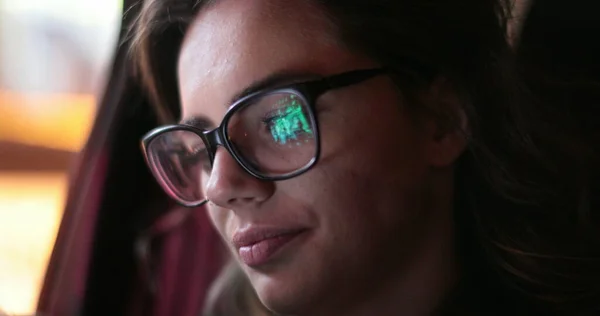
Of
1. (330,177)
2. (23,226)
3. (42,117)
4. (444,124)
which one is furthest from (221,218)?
(42,117)

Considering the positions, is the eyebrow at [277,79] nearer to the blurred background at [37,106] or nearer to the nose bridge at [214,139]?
the nose bridge at [214,139]

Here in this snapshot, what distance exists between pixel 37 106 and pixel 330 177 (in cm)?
132

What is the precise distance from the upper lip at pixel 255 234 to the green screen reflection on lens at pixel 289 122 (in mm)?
103

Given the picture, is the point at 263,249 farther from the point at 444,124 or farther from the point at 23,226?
the point at 23,226

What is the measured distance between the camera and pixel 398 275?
2.91 feet

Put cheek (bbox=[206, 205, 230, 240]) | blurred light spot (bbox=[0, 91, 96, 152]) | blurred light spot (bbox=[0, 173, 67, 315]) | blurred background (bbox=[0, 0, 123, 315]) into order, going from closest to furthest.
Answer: cheek (bbox=[206, 205, 230, 240]), blurred light spot (bbox=[0, 173, 67, 315]), blurred background (bbox=[0, 0, 123, 315]), blurred light spot (bbox=[0, 91, 96, 152])

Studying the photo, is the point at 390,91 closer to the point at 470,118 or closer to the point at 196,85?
the point at 470,118

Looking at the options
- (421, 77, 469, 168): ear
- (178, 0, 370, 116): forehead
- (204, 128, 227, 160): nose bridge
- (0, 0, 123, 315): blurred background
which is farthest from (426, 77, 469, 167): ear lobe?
(0, 0, 123, 315): blurred background

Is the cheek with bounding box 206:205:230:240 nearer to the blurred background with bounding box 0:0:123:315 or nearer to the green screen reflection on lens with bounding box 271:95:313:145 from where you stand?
the green screen reflection on lens with bounding box 271:95:313:145

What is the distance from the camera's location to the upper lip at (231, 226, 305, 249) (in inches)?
32.7

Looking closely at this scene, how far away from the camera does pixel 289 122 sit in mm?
800

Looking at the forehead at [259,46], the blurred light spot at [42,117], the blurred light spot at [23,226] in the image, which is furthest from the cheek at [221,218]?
the blurred light spot at [42,117]

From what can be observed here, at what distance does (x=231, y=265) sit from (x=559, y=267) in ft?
1.79

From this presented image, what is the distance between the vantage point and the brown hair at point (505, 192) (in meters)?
0.89
